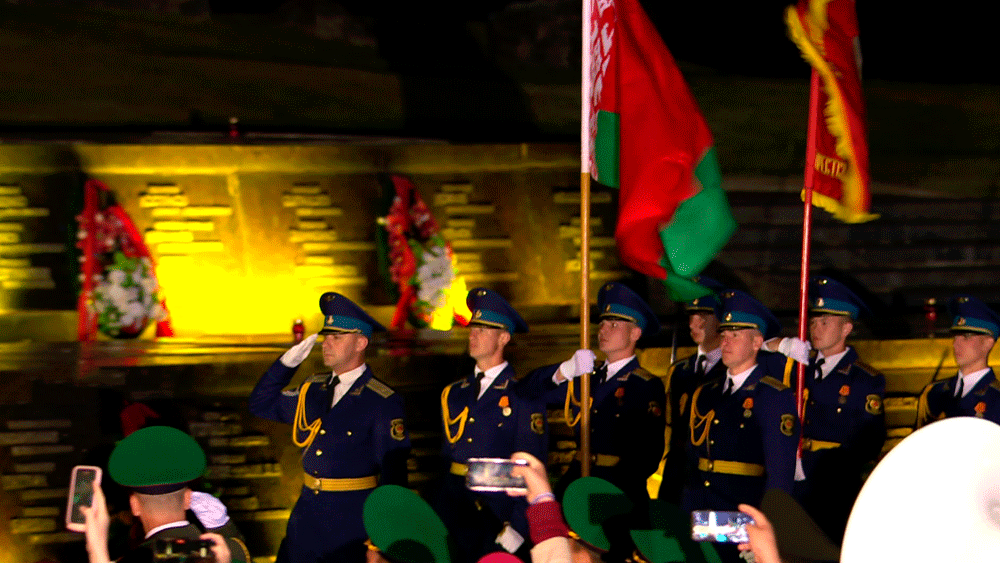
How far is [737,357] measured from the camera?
5.36 metres

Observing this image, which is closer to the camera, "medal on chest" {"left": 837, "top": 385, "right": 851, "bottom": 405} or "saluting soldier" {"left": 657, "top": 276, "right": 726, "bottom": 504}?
"saluting soldier" {"left": 657, "top": 276, "right": 726, "bottom": 504}

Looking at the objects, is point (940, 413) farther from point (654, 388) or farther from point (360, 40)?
point (360, 40)

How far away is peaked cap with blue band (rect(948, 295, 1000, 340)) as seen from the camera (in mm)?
6348

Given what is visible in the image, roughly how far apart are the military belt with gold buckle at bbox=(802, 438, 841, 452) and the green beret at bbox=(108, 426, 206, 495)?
3.96 meters

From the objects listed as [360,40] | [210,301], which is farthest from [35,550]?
[360,40]

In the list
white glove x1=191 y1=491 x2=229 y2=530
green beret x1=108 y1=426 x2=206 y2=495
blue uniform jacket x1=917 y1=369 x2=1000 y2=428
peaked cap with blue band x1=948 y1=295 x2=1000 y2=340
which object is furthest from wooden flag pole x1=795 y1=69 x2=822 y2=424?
green beret x1=108 y1=426 x2=206 y2=495

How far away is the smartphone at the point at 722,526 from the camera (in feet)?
10.7

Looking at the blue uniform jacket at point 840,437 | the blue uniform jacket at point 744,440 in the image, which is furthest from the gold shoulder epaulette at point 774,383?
the blue uniform jacket at point 840,437

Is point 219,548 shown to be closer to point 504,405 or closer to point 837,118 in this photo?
point 504,405

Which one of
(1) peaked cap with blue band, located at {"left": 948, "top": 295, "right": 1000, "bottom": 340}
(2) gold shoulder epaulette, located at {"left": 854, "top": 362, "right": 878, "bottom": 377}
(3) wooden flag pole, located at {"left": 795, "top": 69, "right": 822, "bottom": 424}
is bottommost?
(2) gold shoulder epaulette, located at {"left": 854, "top": 362, "right": 878, "bottom": 377}

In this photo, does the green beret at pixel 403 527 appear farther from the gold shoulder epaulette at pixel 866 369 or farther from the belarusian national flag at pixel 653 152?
the gold shoulder epaulette at pixel 866 369

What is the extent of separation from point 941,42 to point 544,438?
1202 centimetres

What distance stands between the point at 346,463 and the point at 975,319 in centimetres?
352

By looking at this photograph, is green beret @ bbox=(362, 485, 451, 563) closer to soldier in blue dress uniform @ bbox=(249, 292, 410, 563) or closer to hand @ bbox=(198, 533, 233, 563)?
hand @ bbox=(198, 533, 233, 563)
